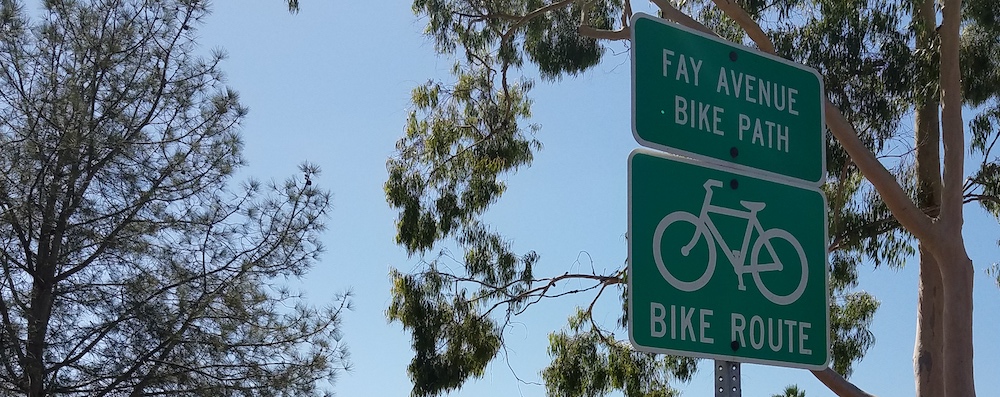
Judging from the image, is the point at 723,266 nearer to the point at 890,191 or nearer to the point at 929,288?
the point at 890,191

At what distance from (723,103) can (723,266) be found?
402mm

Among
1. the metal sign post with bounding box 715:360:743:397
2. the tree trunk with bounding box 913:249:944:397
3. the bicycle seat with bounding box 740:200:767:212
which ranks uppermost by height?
the tree trunk with bounding box 913:249:944:397

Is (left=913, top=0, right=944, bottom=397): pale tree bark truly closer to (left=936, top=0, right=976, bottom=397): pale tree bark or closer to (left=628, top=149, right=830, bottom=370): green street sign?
(left=936, top=0, right=976, bottom=397): pale tree bark

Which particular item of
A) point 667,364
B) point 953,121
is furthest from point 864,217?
point 667,364

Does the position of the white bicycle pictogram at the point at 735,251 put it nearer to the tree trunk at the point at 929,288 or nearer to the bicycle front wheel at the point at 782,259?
the bicycle front wheel at the point at 782,259

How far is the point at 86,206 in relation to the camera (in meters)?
9.45

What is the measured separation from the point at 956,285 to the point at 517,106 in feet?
20.8

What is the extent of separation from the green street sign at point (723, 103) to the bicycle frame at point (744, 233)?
0.38ft

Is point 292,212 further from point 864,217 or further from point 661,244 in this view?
point 661,244

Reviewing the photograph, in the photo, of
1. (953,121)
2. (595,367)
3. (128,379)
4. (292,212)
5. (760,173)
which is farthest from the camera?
(595,367)

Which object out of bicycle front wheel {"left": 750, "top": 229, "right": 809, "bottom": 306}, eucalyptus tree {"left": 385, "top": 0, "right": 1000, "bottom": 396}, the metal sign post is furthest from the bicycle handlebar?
eucalyptus tree {"left": 385, "top": 0, "right": 1000, "bottom": 396}

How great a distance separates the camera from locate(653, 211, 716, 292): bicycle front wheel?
2.27 m

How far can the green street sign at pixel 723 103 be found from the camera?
8.02 ft

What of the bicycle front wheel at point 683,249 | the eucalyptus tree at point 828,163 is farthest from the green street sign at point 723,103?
the eucalyptus tree at point 828,163
